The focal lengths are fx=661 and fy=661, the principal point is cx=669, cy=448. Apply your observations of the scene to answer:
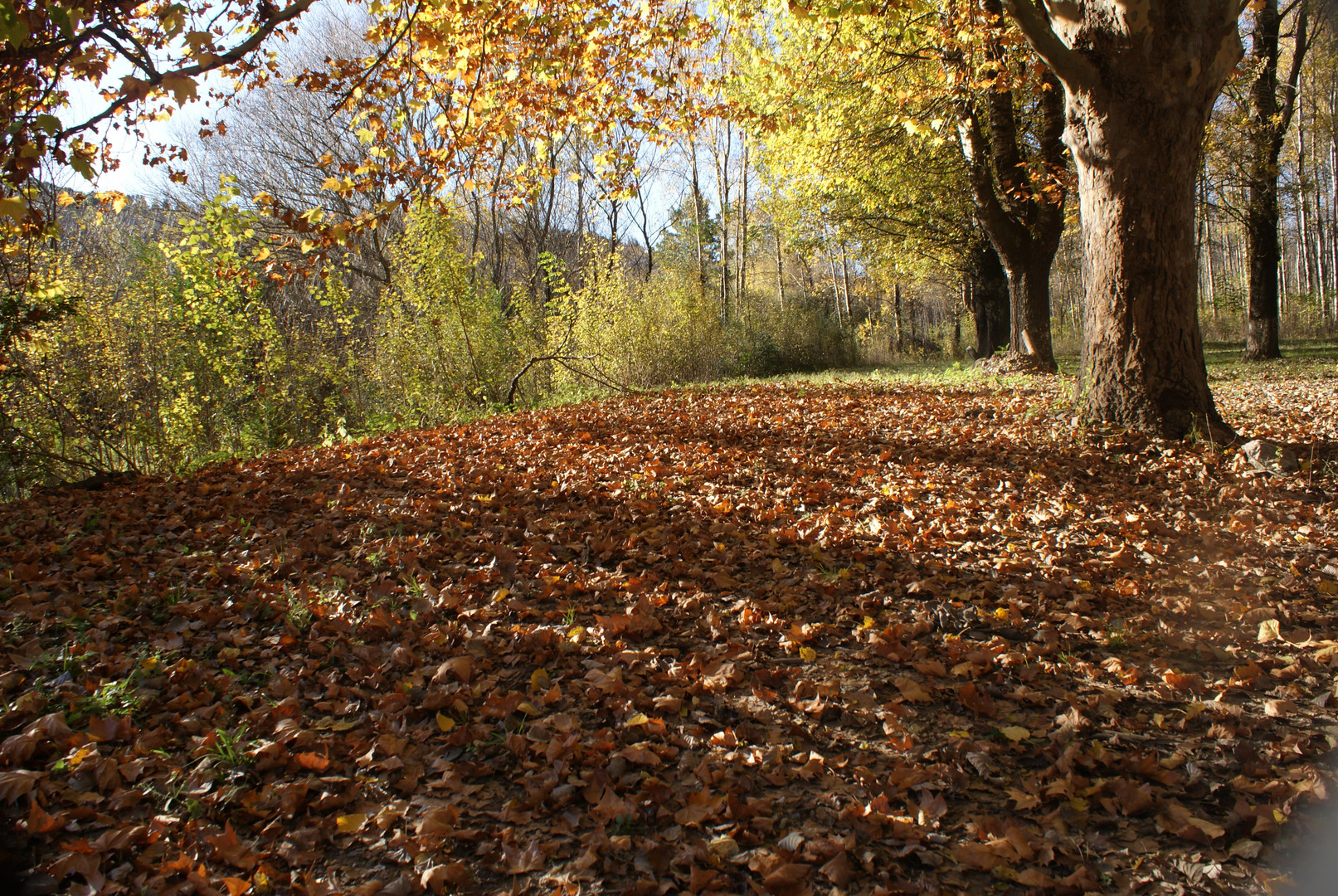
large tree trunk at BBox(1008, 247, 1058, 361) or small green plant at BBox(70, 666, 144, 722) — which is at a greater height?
large tree trunk at BBox(1008, 247, 1058, 361)

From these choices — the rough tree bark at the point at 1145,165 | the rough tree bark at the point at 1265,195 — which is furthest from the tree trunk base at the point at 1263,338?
the rough tree bark at the point at 1145,165

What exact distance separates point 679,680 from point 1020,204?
1186cm

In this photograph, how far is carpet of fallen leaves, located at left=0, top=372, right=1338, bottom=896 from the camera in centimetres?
198

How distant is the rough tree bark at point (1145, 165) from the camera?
16.7 ft

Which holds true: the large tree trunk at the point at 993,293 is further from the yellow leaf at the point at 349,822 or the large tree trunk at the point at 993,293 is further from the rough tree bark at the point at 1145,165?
the yellow leaf at the point at 349,822

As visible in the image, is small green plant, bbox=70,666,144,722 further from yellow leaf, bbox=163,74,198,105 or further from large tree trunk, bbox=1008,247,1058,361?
large tree trunk, bbox=1008,247,1058,361

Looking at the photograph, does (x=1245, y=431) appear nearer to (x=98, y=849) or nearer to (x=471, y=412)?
(x=98, y=849)

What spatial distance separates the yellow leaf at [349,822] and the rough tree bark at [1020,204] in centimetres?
1227

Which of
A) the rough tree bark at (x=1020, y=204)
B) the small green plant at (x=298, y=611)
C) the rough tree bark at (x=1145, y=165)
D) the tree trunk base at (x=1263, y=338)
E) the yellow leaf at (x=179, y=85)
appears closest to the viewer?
the yellow leaf at (x=179, y=85)

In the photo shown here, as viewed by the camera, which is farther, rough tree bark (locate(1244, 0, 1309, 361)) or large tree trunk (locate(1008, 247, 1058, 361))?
rough tree bark (locate(1244, 0, 1309, 361))

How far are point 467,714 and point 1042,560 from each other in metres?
3.26

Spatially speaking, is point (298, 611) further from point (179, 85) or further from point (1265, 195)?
point (1265, 195)

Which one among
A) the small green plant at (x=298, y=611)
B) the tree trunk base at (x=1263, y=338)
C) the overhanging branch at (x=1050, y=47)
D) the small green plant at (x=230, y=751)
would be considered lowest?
the small green plant at (x=230, y=751)

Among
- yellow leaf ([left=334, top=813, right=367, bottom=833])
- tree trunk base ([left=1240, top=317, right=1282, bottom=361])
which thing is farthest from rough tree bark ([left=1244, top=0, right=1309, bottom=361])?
yellow leaf ([left=334, top=813, right=367, bottom=833])
